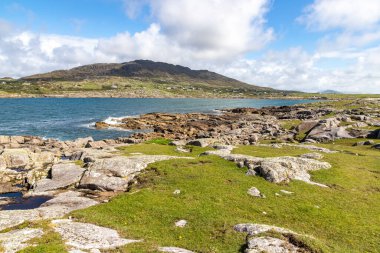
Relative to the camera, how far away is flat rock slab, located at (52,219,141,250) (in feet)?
67.9

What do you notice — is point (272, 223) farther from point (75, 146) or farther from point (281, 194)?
point (75, 146)

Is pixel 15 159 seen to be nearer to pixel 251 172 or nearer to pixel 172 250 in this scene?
pixel 251 172

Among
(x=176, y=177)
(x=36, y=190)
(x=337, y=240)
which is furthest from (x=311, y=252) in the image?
(x=36, y=190)

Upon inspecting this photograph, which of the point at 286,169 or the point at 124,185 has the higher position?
the point at 286,169

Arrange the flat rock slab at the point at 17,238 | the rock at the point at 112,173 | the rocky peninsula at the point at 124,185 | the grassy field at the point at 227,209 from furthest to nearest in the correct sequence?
the rock at the point at 112,173, the grassy field at the point at 227,209, the rocky peninsula at the point at 124,185, the flat rock slab at the point at 17,238

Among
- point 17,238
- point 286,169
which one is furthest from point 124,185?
point 286,169

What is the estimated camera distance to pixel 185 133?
109500 mm

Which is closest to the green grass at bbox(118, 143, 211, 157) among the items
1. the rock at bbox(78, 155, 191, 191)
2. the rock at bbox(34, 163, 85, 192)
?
the rock at bbox(78, 155, 191, 191)

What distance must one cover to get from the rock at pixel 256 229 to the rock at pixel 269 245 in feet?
4.24

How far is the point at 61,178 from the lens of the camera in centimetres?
4088

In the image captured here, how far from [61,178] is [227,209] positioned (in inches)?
958

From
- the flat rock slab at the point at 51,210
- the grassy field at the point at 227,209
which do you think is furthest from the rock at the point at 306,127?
the flat rock slab at the point at 51,210

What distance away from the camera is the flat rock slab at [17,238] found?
1943cm

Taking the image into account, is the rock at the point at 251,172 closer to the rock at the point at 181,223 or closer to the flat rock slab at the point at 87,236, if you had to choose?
the rock at the point at 181,223
